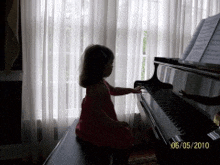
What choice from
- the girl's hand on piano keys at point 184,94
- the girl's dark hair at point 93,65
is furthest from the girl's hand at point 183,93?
the girl's dark hair at point 93,65

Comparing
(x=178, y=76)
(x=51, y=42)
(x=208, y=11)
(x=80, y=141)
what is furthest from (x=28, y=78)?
(x=208, y=11)

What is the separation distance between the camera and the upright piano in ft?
2.06

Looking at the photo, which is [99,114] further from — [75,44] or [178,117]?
[75,44]

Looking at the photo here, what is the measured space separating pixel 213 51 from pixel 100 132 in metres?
0.90

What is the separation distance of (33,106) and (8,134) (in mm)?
359

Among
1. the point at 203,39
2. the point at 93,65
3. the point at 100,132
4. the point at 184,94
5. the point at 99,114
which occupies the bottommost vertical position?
the point at 100,132

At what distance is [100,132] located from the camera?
3.53 feet

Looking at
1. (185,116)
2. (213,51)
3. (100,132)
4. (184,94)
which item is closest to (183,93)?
(184,94)

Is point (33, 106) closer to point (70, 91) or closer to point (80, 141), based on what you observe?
point (70, 91)

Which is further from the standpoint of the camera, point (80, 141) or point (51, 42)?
point (51, 42)

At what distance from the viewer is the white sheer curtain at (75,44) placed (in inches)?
72.2

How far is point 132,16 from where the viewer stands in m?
1.99
